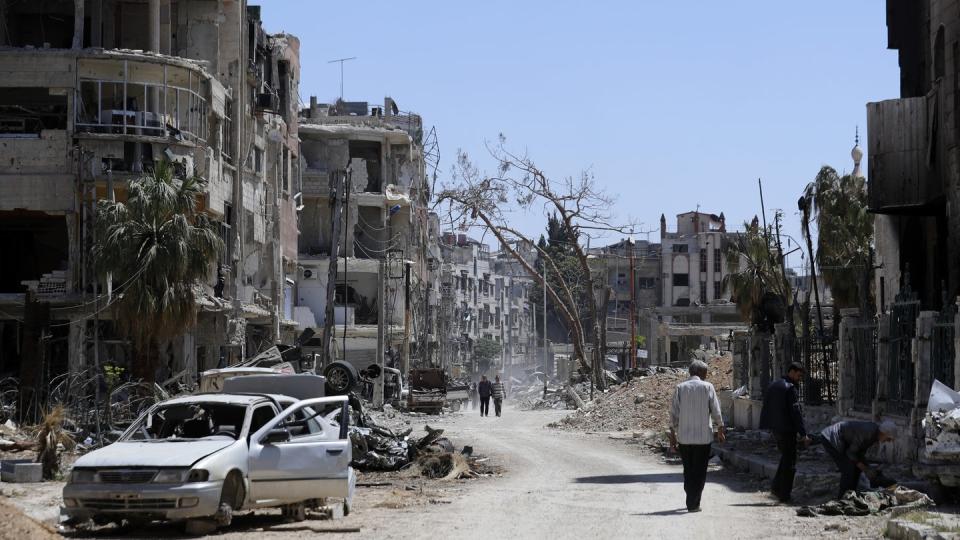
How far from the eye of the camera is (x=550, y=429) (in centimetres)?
4356

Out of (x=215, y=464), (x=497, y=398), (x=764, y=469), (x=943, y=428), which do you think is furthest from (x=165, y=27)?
(x=943, y=428)

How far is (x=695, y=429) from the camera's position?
15602mm

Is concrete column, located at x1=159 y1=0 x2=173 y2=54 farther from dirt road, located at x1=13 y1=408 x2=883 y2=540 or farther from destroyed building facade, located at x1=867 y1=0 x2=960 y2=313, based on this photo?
dirt road, located at x1=13 y1=408 x2=883 y2=540

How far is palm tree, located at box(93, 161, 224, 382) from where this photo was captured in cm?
3188

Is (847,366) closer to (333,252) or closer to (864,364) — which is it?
(864,364)

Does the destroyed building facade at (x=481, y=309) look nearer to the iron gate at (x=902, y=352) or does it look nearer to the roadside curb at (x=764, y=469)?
the roadside curb at (x=764, y=469)

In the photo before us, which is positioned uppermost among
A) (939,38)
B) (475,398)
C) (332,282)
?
(939,38)

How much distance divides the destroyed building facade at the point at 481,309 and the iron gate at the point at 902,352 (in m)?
80.5

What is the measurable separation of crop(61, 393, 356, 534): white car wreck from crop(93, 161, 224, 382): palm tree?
16.3 meters

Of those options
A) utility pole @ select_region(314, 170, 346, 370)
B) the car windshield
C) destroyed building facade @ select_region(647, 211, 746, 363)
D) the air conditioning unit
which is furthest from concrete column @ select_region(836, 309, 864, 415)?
destroyed building facade @ select_region(647, 211, 746, 363)

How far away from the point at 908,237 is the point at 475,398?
4635 cm

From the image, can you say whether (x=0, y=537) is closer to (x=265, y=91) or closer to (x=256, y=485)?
(x=256, y=485)

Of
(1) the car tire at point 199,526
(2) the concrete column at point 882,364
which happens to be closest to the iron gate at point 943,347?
(2) the concrete column at point 882,364

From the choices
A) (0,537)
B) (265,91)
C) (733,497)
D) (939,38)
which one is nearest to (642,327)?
(265,91)
